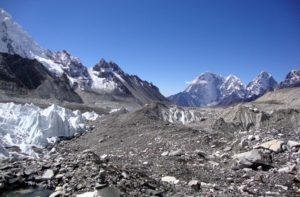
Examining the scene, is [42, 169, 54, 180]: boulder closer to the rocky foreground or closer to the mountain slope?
the rocky foreground

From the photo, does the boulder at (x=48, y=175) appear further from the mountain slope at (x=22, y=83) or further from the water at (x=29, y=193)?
the mountain slope at (x=22, y=83)

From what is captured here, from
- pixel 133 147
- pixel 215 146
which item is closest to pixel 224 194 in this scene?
pixel 215 146

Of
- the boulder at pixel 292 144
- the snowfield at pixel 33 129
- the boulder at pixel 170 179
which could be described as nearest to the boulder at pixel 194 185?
the boulder at pixel 170 179

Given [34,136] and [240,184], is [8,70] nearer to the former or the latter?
[34,136]

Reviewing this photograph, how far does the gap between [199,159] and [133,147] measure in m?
11.0

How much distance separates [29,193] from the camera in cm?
2095

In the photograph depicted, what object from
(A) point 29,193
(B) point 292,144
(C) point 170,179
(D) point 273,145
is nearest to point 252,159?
(D) point 273,145

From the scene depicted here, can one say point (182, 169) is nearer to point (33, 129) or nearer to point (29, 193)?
point (29, 193)

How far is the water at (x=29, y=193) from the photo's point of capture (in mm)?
20400

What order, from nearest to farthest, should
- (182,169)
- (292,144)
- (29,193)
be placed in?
(29,193), (182,169), (292,144)

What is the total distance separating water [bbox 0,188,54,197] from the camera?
20.4 metres

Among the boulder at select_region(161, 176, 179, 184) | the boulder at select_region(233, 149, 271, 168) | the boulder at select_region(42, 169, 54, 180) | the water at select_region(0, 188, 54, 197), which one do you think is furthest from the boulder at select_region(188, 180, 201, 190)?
the boulder at select_region(42, 169, 54, 180)

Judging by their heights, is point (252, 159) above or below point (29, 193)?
above

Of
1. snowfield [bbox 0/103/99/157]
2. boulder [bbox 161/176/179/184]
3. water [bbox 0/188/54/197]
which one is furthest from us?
snowfield [bbox 0/103/99/157]
